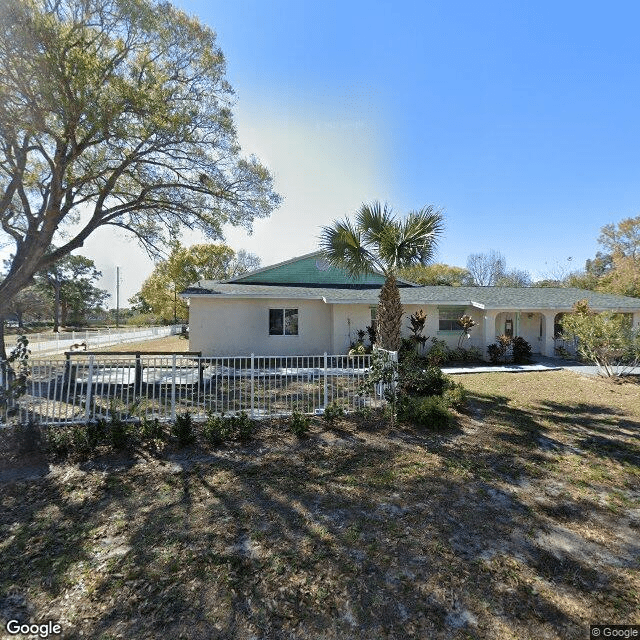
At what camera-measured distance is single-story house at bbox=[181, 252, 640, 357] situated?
48.3 feet

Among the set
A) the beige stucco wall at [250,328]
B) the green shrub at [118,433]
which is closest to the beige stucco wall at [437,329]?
the beige stucco wall at [250,328]

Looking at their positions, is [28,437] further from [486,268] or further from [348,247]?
[486,268]

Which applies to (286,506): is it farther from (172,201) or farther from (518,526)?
(172,201)

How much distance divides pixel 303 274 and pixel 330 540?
1545 centimetres

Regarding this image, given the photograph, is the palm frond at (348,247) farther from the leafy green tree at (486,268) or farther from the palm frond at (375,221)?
the leafy green tree at (486,268)

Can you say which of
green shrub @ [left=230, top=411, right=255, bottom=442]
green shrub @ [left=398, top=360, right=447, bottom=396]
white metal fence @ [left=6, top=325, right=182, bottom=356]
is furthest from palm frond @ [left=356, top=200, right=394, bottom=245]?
white metal fence @ [left=6, top=325, right=182, bottom=356]

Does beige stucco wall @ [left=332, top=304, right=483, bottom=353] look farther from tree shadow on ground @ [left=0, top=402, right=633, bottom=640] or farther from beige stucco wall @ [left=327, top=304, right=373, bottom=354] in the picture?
tree shadow on ground @ [left=0, top=402, right=633, bottom=640]

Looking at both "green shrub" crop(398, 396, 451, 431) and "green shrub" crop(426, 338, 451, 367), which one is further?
"green shrub" crop(426, 338, 451, 367)

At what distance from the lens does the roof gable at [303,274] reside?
17.4 metres

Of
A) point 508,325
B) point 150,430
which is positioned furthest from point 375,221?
point 508,325

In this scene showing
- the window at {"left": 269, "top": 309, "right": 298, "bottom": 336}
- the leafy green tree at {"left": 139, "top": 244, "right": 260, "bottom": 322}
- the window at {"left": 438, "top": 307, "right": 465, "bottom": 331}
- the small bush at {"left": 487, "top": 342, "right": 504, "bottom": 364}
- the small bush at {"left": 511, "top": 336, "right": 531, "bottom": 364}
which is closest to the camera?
the small bush at {"left": 487, "top": 342, "right": 504, "bottom": 364}

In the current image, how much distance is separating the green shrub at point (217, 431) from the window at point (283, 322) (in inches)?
370

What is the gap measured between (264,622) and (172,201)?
537 inches

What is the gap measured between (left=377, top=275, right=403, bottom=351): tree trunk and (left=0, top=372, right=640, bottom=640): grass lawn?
2.71 meters
